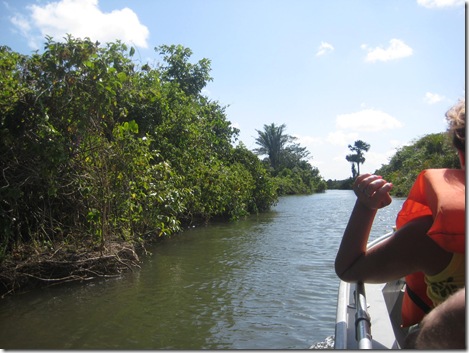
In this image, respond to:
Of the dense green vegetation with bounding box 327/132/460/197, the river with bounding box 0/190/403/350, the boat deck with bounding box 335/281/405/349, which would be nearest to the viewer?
the boat deck with bounding box 335/281/405/349

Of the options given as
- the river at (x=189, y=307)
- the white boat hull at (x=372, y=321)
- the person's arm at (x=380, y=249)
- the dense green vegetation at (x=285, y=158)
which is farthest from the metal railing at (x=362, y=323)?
the dense green vegetation at (x=285, y=158)

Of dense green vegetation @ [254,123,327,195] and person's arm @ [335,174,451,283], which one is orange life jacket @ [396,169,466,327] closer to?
person's arm @ [335,174,451,283]

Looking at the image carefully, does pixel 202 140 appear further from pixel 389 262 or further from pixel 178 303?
pixel 389 262

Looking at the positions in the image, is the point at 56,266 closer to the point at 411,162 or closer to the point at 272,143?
the point at 411,162

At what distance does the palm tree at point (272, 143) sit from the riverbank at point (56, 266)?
39.3 m

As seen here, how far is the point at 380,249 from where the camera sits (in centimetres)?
150

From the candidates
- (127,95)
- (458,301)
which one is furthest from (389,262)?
(127,95)

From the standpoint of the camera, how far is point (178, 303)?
A: 5.44m

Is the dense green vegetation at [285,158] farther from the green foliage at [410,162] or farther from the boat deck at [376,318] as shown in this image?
the boat deck at [376,318]

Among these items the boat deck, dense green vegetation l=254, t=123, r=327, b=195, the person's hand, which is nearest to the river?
the boat deck

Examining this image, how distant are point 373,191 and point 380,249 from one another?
20 centimetres

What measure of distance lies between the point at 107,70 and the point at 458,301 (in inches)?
209

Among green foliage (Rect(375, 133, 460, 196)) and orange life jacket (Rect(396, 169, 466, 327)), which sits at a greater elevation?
green foliage (Rect(375, 133, 460, 196))

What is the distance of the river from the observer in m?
4.27
